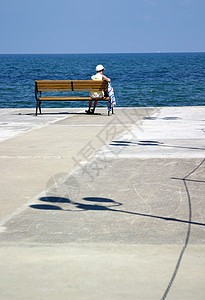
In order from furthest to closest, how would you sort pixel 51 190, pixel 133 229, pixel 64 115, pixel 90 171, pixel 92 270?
pixel 64 115 → pixel 90 171 → pixel 51 190 → pixel 133 229 → pixel 92 270

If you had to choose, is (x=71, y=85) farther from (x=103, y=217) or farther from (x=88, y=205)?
(x=103, y=217)

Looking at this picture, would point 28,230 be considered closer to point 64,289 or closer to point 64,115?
point 64,289

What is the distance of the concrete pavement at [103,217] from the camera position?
3869mm

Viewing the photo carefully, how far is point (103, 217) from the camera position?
5.37m

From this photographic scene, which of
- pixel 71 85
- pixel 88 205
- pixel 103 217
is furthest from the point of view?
pixel 71 85

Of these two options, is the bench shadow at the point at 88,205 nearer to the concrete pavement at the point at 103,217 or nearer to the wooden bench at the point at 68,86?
the concrete pavement at the point at 103,217


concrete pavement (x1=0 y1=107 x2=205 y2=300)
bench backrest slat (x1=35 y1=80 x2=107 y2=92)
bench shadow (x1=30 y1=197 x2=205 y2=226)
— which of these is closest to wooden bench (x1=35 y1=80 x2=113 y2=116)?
bench backrest slat (x1=35 y1=80 x2=107 y2=92)

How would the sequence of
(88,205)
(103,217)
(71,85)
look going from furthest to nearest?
(71,85) → (88,205) → (103,217)

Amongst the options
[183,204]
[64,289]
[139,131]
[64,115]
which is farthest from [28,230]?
[64,115]

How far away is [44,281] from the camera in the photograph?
3893mm

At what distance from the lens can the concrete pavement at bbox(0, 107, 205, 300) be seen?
3.87 meters

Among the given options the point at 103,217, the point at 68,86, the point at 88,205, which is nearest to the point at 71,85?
the point at 68,86

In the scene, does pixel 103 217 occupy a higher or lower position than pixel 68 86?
lower

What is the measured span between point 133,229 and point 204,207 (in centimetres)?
102
